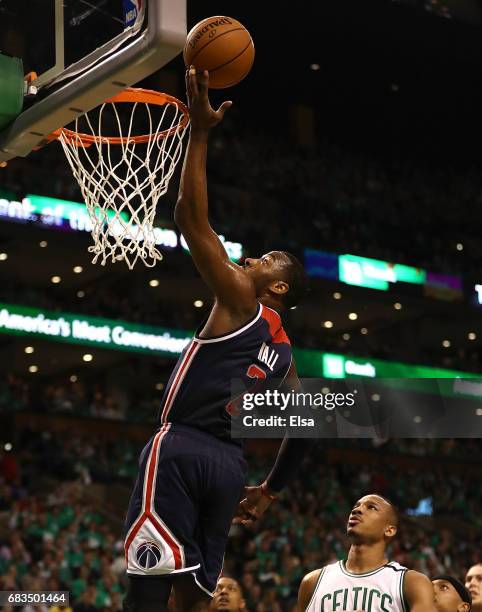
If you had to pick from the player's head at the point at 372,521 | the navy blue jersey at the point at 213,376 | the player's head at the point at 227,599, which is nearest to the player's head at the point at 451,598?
the player's head at the point at 372,521

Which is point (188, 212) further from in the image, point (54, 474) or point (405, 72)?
point (405, 72)

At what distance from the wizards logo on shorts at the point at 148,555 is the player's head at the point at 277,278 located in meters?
1.07

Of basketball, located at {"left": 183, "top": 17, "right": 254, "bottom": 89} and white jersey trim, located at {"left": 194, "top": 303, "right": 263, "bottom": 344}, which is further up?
basketball, located at {"left": 183, "top": 17, "right": 254, "bottom": 89}

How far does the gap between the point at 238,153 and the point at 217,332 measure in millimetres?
18496

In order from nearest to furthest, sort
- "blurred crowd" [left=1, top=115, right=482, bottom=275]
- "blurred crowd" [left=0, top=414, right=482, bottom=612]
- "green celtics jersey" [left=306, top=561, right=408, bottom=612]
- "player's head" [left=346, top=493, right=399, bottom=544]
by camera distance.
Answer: "green celtics jersey" [left=306, top=561, right=408, bottom=612] < "player's head" [left=346, top=493, right=399, bottom=544] < "blurred crowd" [left=0, top=414, right=482, bottom=612] < "blurred crowd" [left=1, top=115, right=482, bottom=275]

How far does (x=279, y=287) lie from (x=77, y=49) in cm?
147

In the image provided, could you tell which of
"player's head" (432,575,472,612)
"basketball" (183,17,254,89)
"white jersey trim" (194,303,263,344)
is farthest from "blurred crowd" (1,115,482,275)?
"white jersey trim" (194,303,263,344)

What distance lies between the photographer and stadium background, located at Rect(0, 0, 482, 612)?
53.9 ft

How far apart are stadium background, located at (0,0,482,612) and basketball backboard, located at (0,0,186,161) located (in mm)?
9114

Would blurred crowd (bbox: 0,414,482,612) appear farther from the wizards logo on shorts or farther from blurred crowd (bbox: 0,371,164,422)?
the wizards logo on shorts

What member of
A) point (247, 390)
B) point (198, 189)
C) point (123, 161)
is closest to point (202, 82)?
point (198, 189)

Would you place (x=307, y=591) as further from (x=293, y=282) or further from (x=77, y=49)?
(x=77, y=49)

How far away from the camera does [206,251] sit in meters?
3.95

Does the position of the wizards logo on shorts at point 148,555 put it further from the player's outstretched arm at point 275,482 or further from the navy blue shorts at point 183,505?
the player's outstretched arm at point 275,482
